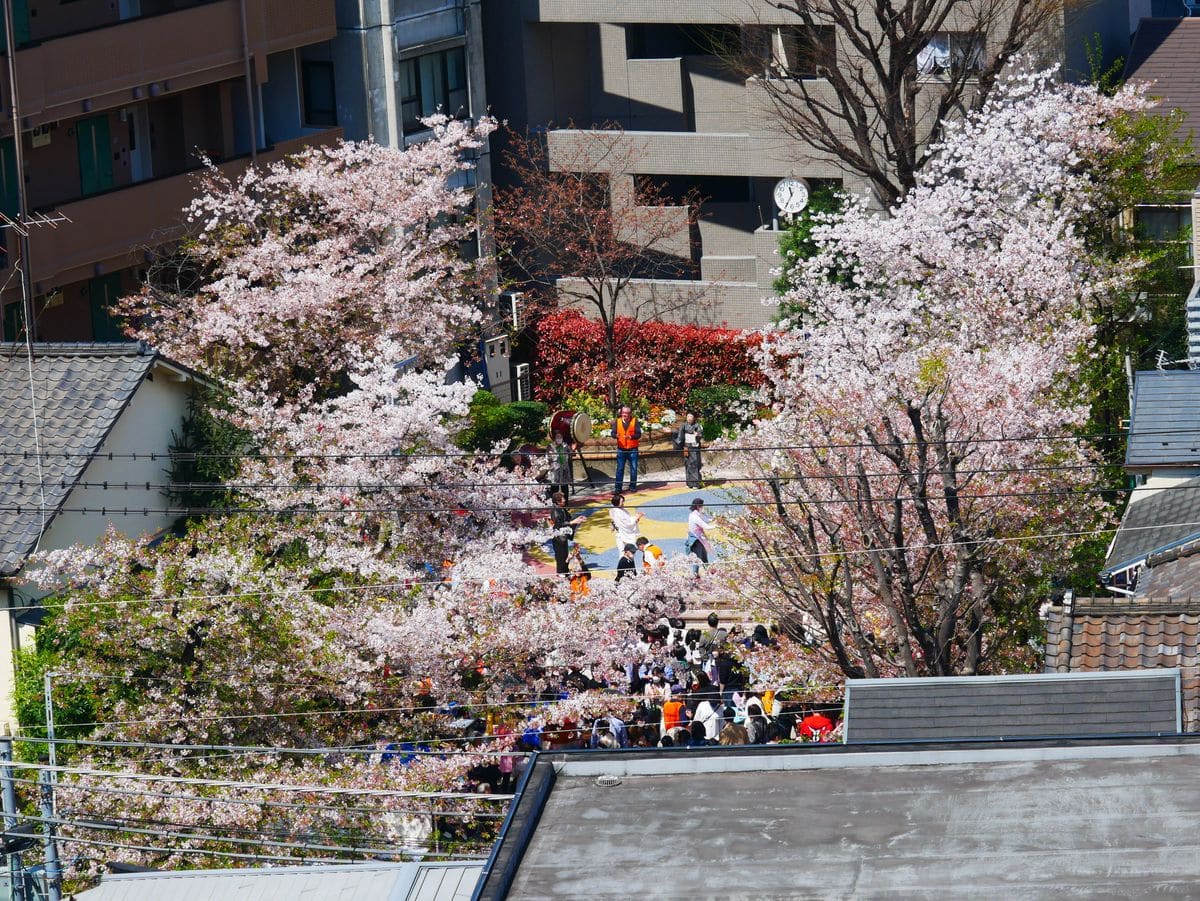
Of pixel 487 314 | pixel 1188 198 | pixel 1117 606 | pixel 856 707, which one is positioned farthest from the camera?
pixel 487 314

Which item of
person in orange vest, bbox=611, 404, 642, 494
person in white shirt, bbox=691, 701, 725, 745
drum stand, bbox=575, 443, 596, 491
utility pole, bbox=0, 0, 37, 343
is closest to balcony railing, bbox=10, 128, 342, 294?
utility pole, bbox=0, 0, 37, 343

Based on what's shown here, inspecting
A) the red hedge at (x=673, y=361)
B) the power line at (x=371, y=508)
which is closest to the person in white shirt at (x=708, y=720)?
the power line at (x=371, y=508)

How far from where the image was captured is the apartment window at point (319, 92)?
3628cm

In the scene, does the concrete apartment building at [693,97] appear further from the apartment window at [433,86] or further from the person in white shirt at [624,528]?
the person in white shirt at [624,528]

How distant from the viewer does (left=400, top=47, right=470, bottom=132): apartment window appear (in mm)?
36844

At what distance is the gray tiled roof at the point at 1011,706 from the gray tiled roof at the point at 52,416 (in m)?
9.60

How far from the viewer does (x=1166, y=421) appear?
23.1m

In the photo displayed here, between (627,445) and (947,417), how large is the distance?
1159cm

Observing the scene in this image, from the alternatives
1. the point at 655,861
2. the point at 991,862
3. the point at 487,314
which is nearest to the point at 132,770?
the point at 655,861

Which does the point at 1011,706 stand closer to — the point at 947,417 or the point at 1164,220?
the point at 947,417

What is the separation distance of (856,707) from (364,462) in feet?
33.2

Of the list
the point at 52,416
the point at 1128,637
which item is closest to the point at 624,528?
the point at 52,416

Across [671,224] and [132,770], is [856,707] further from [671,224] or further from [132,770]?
[671,224]

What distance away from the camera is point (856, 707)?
15.6 metres
